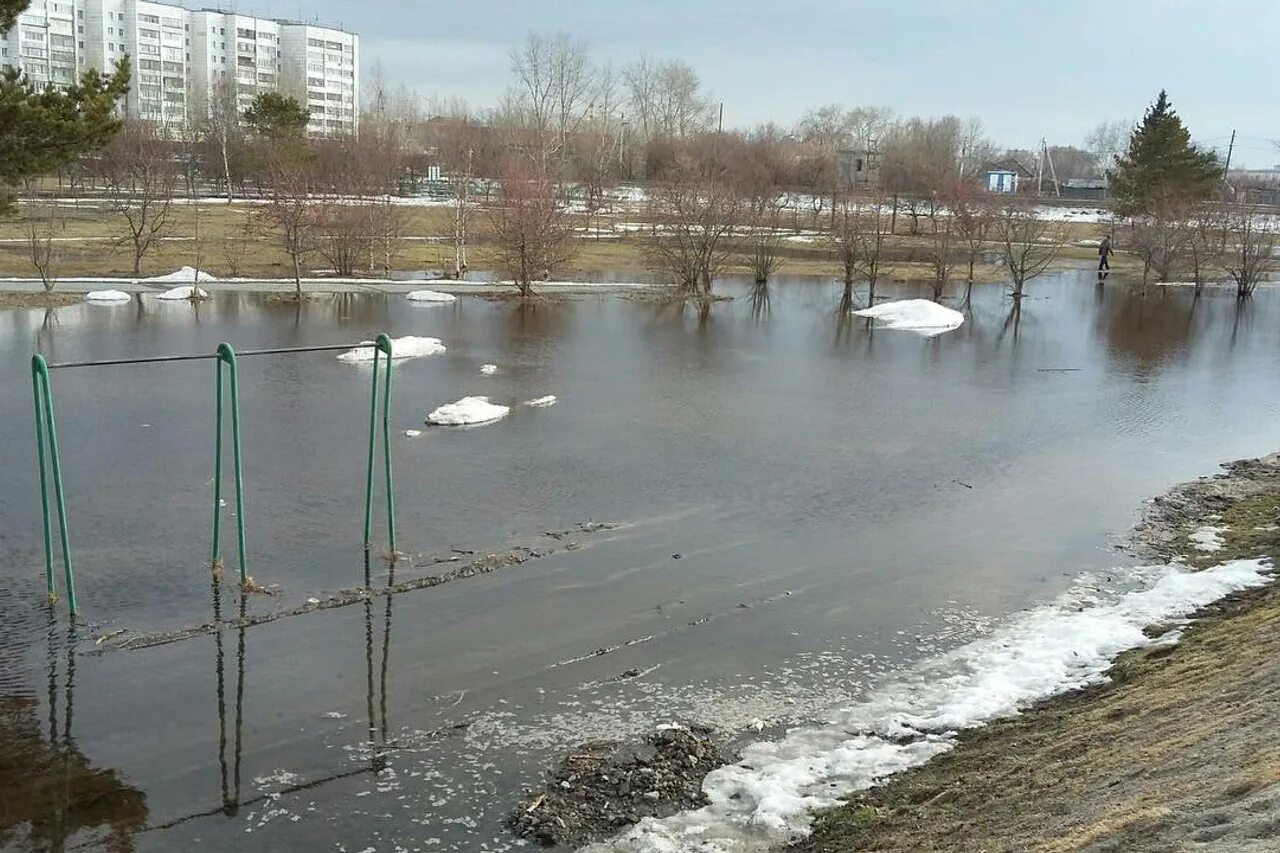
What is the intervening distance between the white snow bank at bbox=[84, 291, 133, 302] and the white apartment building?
62226 mm

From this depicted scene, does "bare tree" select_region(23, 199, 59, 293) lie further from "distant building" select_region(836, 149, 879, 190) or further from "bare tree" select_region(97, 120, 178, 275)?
"distant building" select_region(836, 149, 879, 190)

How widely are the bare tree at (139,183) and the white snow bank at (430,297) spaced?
775 centimetres

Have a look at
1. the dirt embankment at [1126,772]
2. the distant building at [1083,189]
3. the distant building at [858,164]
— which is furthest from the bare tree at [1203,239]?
the distant building at [1083,189]

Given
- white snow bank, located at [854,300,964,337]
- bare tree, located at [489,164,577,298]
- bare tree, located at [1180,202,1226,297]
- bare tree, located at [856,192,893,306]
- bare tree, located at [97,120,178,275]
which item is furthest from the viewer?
bare tree, located at [1180,202,1226,297]

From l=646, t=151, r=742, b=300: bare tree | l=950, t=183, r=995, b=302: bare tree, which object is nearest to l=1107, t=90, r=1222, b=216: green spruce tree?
l=950, t=183, r=995, b=302: bare tree

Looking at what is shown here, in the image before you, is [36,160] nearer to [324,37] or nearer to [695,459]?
[695,459]

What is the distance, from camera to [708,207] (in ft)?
102

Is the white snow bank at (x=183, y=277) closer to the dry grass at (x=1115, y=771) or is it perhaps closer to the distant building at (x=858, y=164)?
the dry grass at (x=1115, y=771)

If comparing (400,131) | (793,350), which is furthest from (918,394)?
(400,131)

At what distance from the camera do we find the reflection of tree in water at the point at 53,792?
5.85 m

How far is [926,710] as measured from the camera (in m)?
7.34

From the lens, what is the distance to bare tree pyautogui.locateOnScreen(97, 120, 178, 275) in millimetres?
30938

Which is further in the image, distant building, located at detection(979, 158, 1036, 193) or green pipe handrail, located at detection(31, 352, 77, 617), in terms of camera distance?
distant building, located at detection(979, 158, 1036, 193)

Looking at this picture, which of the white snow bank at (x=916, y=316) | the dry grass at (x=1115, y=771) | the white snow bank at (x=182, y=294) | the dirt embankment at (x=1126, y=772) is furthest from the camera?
the white snow bank at (x=182, y=294)
